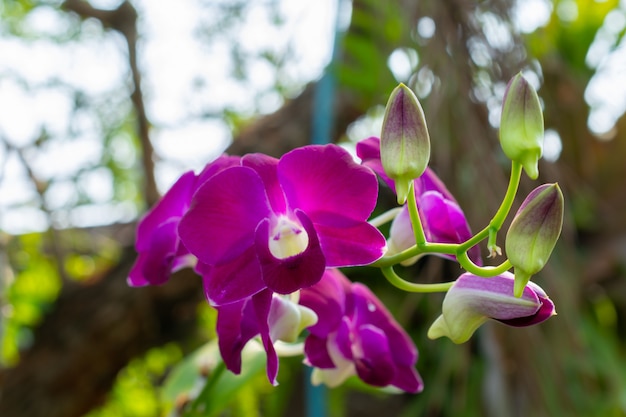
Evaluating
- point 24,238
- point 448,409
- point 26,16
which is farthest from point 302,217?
point 26,16

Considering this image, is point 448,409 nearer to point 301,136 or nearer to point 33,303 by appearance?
point 301,136

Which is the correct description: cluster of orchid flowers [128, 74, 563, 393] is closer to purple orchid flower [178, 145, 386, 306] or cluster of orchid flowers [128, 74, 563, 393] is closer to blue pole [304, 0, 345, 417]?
purple orchid flower [178, 145, 386, 306]

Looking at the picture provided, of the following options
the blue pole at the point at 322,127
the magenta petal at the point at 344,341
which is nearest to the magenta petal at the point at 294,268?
the magenta petal at the point at 344,341

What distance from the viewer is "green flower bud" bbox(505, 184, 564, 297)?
0.25 m

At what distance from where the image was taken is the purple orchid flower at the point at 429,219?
1.09 feet

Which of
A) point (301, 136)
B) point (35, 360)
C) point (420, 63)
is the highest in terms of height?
point (420, 63)

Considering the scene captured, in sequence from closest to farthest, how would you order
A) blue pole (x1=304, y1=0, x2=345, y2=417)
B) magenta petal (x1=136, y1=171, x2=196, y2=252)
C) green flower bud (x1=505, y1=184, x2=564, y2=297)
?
1. green flower bud (x1=505, y1=184, x2=564, y2=297)
2. magenta petal (x1=136, y1=171, x2=196, y2=252)
3. blue pole (x1=304, y1=0, x2=345, y2=417)

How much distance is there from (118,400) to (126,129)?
725 mm

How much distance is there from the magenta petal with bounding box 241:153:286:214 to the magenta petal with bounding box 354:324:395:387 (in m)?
0.11

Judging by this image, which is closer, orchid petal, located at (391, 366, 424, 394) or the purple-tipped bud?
the purple-tipped bud

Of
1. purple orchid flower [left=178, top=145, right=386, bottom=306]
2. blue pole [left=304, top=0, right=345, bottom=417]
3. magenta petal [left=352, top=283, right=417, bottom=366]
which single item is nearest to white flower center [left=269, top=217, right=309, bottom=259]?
purple orchid flower [left=178, top=145, right=386, bottom=306]

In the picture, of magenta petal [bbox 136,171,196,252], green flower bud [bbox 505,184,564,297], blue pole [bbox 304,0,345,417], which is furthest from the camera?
blue pole [bbox 304,0,345,417]

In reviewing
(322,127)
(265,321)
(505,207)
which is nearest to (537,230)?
(505,207)

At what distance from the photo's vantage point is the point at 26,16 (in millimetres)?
1613
